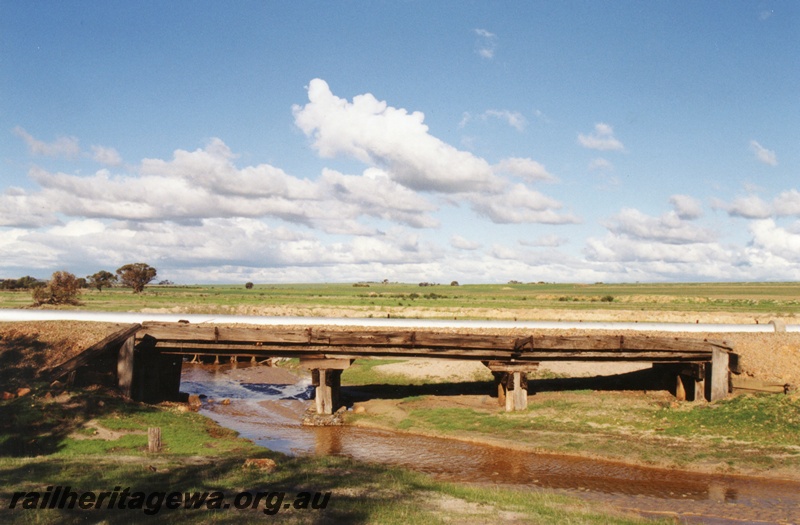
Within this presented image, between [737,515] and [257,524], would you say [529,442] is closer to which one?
[737,515]

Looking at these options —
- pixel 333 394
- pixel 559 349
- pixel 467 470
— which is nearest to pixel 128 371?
pixel 333 394

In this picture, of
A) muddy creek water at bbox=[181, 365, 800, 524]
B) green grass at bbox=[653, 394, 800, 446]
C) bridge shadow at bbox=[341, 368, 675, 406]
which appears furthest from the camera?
bridge shadow at bbox=[341, 368, 675, 406]

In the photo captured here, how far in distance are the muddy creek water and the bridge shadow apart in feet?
13.5

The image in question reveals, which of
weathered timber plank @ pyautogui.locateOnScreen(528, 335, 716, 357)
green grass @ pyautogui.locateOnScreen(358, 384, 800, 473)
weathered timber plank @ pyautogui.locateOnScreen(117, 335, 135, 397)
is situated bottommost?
green grass @ pyautogui.locateOnScreen(358, 384, 800, 473)

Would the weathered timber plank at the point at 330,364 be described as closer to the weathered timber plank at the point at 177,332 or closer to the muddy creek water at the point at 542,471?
the muddy creek water at the point at 542,471

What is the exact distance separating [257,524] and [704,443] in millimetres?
16276

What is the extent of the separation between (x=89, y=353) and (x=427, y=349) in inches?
545

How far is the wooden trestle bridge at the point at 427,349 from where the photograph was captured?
77.7ft

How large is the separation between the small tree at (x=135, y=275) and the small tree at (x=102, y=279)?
8.93 meters

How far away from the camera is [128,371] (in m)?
23.6

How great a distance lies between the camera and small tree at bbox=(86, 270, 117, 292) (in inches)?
5086

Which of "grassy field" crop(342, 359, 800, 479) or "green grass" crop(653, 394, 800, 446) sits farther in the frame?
"green grass" crop(653, 394, 800, 446)

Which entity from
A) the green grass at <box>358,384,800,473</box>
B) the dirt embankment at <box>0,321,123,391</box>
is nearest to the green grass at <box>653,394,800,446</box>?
the green grass at <box>358,384,800,473</box>

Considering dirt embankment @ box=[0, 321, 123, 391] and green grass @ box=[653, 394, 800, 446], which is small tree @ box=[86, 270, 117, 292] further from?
green grass @ box=[653, 394, 800, 446]
